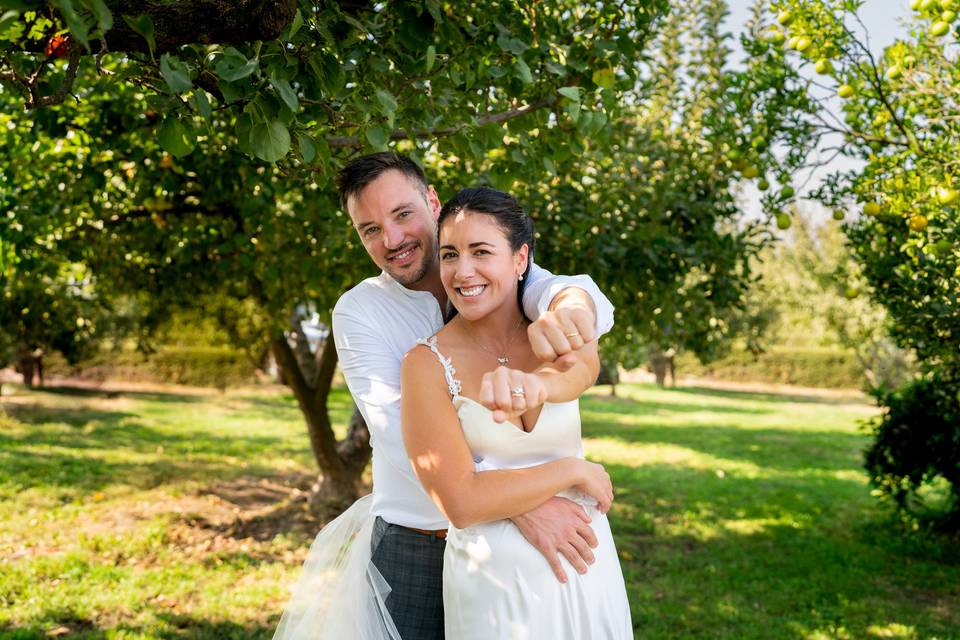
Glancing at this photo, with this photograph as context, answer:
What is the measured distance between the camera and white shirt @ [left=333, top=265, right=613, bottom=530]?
230 centimetres

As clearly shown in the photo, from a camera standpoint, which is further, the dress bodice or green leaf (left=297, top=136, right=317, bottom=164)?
green leaf (left=297, top=136, right=317, bottom=164)

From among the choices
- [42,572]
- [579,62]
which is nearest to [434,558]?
[579,62]

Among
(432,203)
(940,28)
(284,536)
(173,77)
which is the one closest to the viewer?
(173,77)

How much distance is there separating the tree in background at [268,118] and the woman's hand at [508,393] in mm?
956

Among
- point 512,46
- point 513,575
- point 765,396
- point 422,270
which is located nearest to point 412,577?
point 513,575

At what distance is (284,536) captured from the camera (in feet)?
25.6

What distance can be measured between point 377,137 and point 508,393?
135 centimetres

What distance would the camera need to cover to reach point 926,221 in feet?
14.0

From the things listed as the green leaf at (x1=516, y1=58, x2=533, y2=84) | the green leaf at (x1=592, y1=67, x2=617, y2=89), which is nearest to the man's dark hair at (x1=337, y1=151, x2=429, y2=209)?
the green leaf at (x1=516, y1=58, x2=533, y2=84)

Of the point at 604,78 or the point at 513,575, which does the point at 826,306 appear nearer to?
the point at 604,78

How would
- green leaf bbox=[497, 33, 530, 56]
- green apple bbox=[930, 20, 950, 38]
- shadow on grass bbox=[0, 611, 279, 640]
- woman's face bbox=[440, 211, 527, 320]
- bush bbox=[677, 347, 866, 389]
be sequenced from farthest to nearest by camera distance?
bush bbox=[677, 347, 866, 389]
shadow on grass bbox=[0, 611, 279, 640]
green apple bbox=[930, 20, 950, 38]
green leaf bbox=[497, 33, 530, 56]
woman's face bbox=[440, 211, 527, 320]

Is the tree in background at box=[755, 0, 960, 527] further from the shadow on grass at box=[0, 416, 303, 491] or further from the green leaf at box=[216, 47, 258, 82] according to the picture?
the shadow on grass at box=[0, 416, 303, 491]

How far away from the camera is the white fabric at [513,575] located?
2137mm

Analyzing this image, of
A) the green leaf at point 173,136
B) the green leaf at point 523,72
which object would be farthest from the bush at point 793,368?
the green leaf at point 173,136
